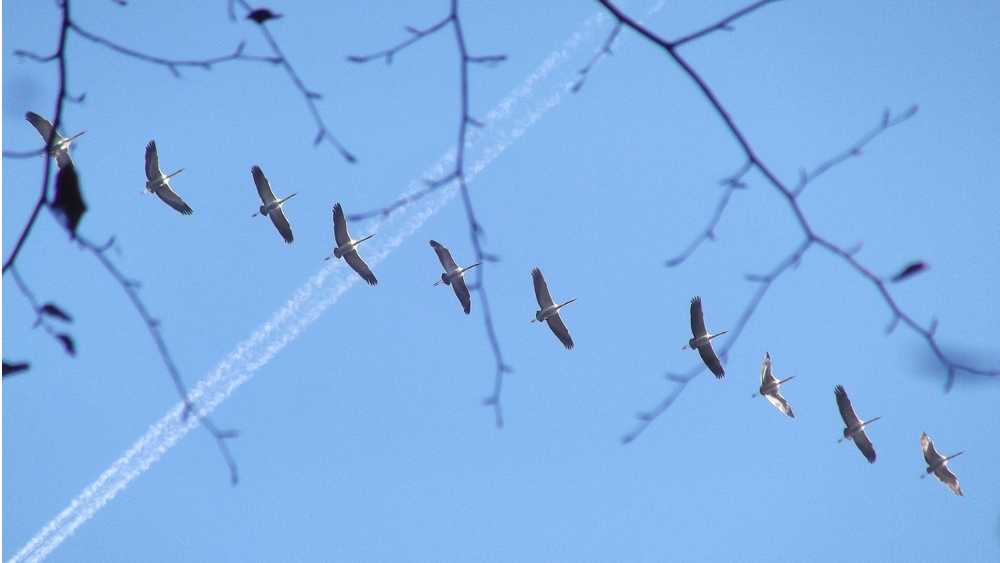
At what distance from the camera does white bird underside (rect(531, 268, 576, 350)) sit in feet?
50.6

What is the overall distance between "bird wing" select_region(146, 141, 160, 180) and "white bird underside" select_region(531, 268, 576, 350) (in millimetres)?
7034

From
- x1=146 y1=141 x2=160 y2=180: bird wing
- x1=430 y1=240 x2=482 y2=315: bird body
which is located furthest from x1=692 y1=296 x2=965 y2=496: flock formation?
x1=146 y1=141 x2=160 y2=180: bird wing

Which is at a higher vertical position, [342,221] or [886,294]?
[886,294]

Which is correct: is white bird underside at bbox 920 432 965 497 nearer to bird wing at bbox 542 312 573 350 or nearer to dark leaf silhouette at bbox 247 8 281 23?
bird wing at bbox 542 312 573 350

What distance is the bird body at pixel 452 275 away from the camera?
50.5ft

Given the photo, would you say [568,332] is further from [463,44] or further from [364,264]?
[463,44]

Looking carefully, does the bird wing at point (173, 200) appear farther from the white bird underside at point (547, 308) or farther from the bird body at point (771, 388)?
the bird body at point (771, 388)

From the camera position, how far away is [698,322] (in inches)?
568

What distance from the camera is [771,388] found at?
13922mm

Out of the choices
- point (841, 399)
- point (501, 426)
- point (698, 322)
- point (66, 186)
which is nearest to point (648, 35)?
point (501, 426)

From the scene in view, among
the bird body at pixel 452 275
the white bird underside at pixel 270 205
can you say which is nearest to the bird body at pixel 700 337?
the bird body at pixel 452 275

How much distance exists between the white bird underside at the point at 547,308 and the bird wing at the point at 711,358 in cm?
237

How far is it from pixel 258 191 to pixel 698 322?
28.3 ft

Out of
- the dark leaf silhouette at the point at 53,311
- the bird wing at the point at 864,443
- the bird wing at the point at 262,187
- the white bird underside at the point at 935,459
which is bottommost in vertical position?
the white bird underside at the point at 935,459
